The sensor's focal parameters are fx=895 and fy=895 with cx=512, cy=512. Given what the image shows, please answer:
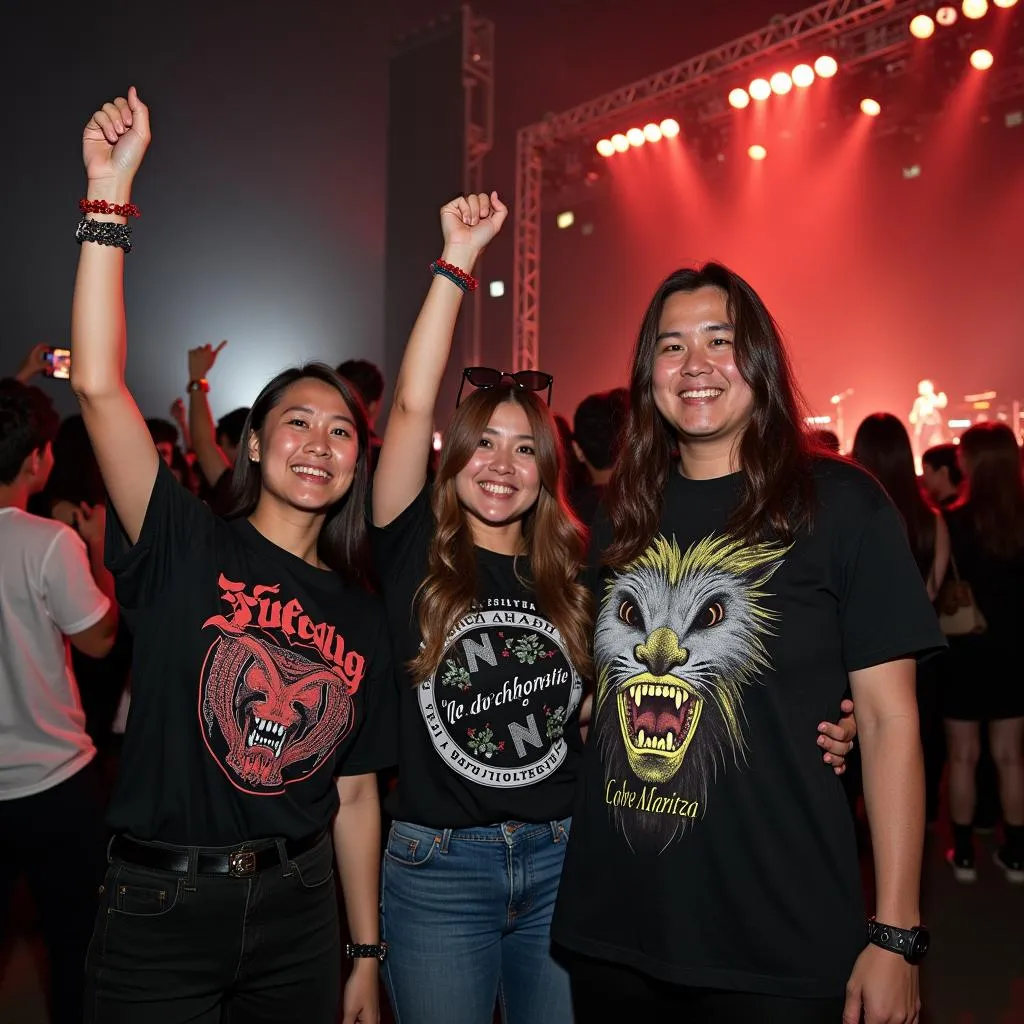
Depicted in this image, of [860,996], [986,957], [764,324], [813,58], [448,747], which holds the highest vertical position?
[813,58]

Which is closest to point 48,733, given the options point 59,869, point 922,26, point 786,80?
point 59,869

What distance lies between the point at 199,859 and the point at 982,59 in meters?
10.3

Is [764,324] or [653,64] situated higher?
Result: [653,64]

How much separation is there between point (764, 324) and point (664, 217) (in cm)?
1101

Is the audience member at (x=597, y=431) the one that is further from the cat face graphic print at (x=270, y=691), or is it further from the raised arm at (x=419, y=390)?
the cat face graphic print at (x=270, y=691)

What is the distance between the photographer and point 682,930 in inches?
56.9

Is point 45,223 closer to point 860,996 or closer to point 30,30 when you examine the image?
point 30,30

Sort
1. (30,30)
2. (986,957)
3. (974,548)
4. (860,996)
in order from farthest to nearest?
1. (30,30)
2. (974,548)
3. (986,957)
4. (860,996)

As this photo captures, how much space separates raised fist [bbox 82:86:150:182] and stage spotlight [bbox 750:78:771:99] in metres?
9.09


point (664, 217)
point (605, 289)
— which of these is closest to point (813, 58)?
point (664, 217)

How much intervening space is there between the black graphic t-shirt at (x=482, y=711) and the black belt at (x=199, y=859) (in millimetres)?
337

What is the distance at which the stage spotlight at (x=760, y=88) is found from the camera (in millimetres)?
9297

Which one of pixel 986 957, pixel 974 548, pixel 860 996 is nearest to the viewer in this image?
pixel 860 996

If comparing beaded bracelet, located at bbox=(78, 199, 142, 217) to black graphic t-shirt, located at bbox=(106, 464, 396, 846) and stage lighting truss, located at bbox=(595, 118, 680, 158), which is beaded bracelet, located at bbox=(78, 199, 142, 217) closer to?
black graphic t-shirt, located at bbox=(106, 464, 396, 846)
